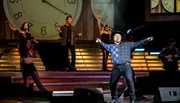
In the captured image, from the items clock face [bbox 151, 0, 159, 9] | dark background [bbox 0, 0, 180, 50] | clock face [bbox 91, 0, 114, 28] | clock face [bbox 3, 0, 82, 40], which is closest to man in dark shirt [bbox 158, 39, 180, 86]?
dark background [bbox 0, 0, 180, 50]

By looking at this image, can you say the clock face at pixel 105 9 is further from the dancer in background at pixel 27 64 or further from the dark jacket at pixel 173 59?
the dancer in background at pixel 27 64

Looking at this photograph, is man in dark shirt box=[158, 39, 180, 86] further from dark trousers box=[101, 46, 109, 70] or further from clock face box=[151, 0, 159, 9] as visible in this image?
clock face box=[151, 0, 159, 9]

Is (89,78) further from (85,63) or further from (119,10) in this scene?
(119,10)

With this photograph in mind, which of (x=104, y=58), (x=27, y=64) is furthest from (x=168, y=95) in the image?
(x=104, y=58)

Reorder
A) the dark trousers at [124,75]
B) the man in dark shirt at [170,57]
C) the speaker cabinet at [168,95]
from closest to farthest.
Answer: the speaker cabinet at [168,95]
the dark trousers at [124,75]
the man in dark shirt at [170,57]

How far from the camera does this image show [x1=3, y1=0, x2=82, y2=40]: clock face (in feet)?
53.5

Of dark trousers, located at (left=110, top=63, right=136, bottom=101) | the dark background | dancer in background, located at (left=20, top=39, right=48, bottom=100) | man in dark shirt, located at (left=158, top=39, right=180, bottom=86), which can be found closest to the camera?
dark trousers, located at (left=110, top=63, right=136, bottom=101)

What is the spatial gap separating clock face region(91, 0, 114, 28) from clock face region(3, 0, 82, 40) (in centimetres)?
61

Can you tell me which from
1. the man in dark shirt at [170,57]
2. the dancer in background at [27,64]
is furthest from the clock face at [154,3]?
the dancer in background at [27,64]

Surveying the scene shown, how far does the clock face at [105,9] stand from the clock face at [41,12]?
0.61 m

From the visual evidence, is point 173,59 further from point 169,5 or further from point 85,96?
point 85,96

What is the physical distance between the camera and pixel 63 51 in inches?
605

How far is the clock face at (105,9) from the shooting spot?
16.2 meters

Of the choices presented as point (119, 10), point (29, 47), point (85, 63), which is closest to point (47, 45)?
point (85, 63)
